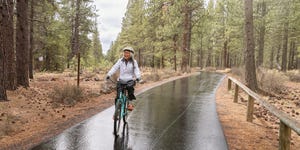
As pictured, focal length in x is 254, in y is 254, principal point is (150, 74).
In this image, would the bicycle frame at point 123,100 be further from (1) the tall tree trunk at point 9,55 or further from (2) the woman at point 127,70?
(1) the tall tree trunk at point 9,55

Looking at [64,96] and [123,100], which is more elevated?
[123,100]

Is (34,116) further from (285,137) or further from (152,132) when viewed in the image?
(285,137)

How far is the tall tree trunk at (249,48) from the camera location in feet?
45.1

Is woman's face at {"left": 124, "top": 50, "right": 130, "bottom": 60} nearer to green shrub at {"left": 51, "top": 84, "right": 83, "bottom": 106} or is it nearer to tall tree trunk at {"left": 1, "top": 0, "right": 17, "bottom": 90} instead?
green shrub at {"left": 51, "top": 84, "right": 83, "bottom": 106}

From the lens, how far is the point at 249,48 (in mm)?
14016

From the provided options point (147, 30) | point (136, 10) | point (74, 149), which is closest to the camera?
point (74, 149)

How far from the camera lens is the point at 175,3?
27.4 m

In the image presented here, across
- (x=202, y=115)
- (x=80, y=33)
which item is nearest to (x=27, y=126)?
(x=202, y=115)

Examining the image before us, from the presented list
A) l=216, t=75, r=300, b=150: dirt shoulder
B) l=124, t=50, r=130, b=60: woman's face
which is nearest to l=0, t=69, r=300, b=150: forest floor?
l=216, t=75, r=300, b=150: dirt shoulder

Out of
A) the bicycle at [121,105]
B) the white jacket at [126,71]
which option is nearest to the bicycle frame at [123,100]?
the bicycle at [121,105]

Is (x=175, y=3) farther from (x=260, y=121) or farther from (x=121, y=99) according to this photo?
(x=121, y=99)

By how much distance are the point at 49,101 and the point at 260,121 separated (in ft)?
27.5

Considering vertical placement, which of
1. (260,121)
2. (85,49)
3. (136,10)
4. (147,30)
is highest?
(136,10)

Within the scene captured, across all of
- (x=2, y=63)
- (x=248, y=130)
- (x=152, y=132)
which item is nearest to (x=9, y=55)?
(x=2, y=63)
